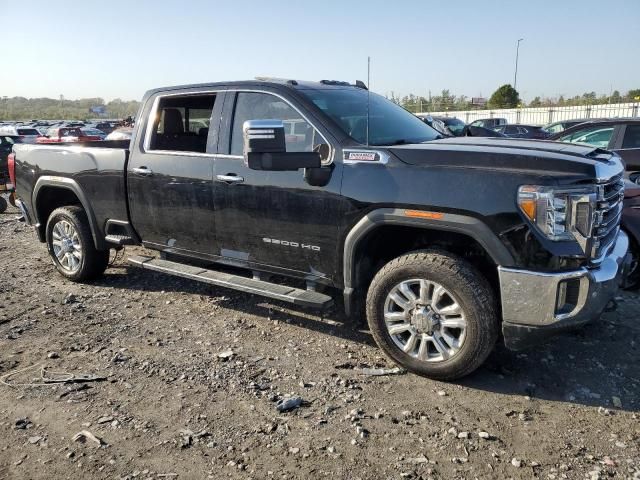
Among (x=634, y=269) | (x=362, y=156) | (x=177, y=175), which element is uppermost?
(x=362, y=156)

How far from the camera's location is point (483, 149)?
3.62 metres

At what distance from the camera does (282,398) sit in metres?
3.53

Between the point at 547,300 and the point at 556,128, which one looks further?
the point at 556,128

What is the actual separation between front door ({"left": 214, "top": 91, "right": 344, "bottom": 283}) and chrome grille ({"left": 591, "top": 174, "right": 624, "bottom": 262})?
1.63 metres

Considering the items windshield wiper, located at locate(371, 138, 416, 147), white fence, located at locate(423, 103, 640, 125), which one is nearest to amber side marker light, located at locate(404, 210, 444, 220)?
windshield wiper, located at locate(371, 138, 416, 147)

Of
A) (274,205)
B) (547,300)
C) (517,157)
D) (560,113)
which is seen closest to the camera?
(547,300)

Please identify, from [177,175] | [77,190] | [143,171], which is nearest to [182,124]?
[143,171]

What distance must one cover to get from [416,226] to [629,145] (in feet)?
16.6

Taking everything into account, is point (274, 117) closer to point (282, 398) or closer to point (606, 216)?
point (282, 398)

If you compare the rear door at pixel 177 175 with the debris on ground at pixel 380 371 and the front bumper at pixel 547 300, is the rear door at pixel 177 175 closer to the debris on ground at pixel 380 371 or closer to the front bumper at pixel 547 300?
the debris on ground at pixel 380 371

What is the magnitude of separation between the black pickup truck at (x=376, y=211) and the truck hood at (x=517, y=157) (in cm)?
1

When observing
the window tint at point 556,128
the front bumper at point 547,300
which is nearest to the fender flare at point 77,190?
the front bumper at point 547,300

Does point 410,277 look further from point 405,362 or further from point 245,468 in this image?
point 245,468

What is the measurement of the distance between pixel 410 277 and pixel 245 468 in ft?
5.26
